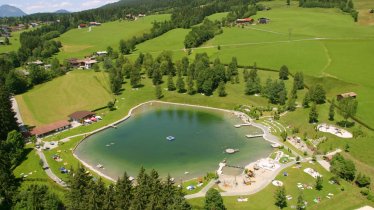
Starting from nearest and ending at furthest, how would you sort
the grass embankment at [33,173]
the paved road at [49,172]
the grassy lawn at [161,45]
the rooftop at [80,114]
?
the grass embankment at [33,173] → the paved road at [49,172] → the rooftop at [80,114] → the grassy lawn at [161,45]

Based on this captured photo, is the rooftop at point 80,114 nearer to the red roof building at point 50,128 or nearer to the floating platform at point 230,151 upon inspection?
the red roof building at point 50,128

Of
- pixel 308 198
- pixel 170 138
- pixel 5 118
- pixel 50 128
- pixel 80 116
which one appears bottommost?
pixel 308 198

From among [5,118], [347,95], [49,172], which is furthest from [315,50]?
[5,118]

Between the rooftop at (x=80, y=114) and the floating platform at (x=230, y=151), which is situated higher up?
the rooftop at (x=80, y=114)

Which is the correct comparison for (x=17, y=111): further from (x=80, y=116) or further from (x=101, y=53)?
(x=101, y=53)

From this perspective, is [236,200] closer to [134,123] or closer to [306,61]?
[134,123]

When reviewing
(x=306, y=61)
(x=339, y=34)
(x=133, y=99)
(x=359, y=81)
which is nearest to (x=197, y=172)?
(x=133, y=99)

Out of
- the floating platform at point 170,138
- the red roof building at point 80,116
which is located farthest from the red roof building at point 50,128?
the floating platform at point 170,138

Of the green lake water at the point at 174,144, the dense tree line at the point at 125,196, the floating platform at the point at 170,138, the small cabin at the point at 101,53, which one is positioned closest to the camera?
the dense tree line at the point at 125,196
